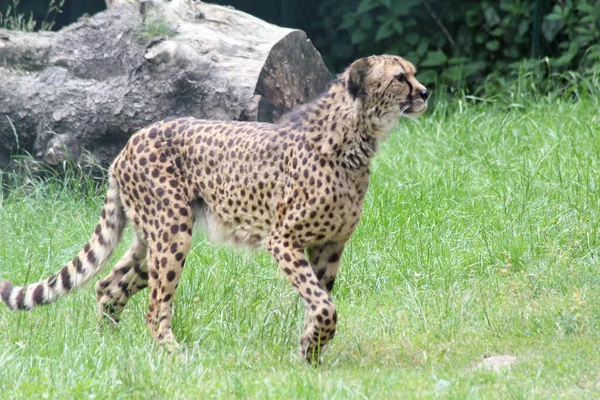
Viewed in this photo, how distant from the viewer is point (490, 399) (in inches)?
125

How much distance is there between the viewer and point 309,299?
3.82m

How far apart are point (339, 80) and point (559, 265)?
164 cm

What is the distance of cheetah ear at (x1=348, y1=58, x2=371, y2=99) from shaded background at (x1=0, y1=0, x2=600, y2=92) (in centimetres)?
481

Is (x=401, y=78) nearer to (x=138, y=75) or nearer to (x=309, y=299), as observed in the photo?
(x=309, y=299)

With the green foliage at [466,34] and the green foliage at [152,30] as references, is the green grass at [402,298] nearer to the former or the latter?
the green foliage at [152,30]

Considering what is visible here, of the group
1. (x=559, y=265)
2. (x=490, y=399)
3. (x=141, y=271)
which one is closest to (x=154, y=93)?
(x=141, y=271)

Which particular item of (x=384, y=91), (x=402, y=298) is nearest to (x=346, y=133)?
(x=384, y=91)

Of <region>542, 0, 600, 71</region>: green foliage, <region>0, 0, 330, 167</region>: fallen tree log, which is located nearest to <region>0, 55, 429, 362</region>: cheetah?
<region>0, 0, 330, 167</region>: fallen tree log

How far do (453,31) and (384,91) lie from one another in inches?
225

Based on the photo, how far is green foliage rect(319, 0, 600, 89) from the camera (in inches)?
340

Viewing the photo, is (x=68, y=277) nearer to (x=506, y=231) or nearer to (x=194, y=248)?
(x=194, y=248)

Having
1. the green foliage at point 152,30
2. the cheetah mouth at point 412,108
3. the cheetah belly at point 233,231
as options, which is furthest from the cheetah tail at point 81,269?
the green foliage at point 152,30

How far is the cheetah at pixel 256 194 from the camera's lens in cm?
393

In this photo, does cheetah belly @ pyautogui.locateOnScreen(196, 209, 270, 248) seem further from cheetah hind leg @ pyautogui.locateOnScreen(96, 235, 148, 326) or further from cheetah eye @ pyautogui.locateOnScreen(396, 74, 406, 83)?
cheetah eye @ pyautogui.locateOnScreen(396, 74, 406, 83)
